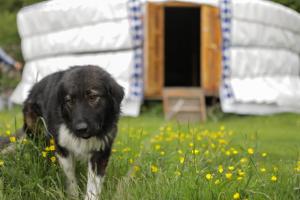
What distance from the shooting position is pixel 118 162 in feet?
11.4

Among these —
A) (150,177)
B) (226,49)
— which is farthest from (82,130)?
(226,49)

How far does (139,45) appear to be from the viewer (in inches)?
388

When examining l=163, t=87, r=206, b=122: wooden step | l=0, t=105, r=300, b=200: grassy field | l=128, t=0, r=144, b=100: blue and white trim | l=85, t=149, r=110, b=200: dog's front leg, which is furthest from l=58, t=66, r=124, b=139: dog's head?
l=128, t=0, r=144, b=100: blue and white trim

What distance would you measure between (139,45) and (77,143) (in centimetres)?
680

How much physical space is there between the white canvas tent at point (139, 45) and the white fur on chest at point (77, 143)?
6297 millimetres

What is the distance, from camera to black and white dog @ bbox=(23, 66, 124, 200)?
299 centimetres

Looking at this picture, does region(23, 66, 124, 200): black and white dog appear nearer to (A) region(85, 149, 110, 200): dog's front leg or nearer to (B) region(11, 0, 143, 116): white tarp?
(A) region(85, 149, 110, 200): dog's front leg

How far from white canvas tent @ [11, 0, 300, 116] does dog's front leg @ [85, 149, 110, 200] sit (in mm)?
6296

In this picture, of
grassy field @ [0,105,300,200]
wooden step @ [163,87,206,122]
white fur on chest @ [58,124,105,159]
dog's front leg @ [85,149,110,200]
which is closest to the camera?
grassy field @ [0,105,300,200]

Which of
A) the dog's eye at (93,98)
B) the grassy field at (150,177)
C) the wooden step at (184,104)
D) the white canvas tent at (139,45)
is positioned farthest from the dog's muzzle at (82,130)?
the white canvas tent at (139,45)

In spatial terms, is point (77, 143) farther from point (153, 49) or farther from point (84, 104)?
point (153, 49)

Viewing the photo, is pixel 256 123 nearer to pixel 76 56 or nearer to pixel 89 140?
pixel 76 56

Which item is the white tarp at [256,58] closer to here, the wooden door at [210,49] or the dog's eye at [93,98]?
the wooden door at [210,49]

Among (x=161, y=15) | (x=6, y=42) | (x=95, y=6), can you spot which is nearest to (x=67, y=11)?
(x=95, y=6)
